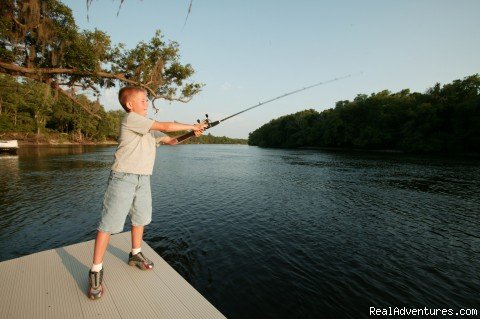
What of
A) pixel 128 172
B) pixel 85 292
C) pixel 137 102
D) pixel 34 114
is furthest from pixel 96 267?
pixel 34 114

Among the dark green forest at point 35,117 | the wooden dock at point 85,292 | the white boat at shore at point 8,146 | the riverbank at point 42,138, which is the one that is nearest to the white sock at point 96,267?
the wooden dock at point 85,292

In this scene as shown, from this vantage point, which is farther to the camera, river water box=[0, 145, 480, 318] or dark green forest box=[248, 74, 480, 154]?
dark green forest box=[248, 74, 480, 154]

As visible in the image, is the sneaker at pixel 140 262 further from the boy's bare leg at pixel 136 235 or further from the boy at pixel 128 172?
the boy at pixel 128 172

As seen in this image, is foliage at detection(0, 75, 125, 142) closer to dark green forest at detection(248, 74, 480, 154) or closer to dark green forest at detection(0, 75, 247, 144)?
dark green forest at detection(0, 75, 247, 144)

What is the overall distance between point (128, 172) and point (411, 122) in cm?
6912

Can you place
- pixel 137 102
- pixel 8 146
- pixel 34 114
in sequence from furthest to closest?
pixel 34 114 < pixel 8 146 < pixel 137 102

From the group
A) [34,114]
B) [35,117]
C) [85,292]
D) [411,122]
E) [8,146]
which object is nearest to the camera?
[85,292]

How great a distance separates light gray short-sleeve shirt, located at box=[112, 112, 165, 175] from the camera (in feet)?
10.2

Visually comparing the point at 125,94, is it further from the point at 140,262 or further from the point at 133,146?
the point at 140,262

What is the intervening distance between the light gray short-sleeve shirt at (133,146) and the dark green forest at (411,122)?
60.8 meters

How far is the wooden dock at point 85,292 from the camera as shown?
2863 millimetres

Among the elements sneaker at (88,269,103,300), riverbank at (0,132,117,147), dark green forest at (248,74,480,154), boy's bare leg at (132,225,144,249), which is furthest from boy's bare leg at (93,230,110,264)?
riverbank at (0,132,117,147)

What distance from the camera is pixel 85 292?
10.5 feet

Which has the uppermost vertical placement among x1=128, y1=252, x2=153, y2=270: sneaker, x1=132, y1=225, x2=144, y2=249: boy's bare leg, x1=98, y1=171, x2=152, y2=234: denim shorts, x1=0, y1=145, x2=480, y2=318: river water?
x1=98, y1=171, x2=152, y2=234: denim shorts
